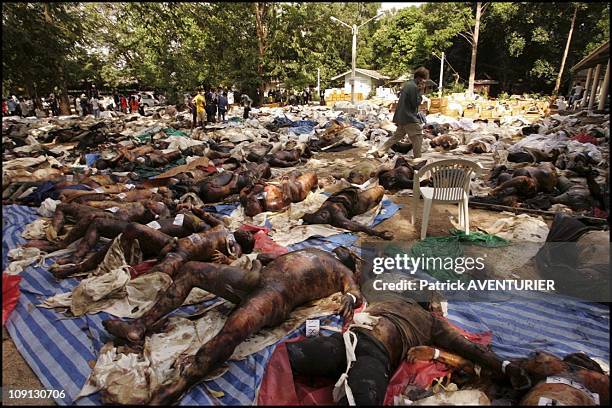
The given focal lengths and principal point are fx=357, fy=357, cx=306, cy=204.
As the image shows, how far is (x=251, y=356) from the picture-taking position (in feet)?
8.71

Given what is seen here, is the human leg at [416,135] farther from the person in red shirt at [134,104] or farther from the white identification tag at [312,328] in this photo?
the person in red shirt at [134,104]

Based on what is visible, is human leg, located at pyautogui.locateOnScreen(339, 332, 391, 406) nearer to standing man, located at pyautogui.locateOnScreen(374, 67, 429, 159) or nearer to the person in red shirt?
standing man, located at pyautogui.locateOnScreen(374, 67, 429, 159)

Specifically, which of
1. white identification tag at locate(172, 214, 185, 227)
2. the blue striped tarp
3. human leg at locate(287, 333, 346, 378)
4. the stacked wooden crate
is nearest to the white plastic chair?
the blue striped tarp

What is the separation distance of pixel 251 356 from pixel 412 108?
703 cm

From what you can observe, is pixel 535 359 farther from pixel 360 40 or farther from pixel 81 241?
pixel 360 40

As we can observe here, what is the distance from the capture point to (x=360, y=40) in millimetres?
41406

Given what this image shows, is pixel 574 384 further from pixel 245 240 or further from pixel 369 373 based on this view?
pixel 245 240

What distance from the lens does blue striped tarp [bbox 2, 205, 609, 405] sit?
247 cm

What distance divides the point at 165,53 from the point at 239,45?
23.8 feet

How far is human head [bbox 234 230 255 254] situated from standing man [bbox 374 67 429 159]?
5593mm

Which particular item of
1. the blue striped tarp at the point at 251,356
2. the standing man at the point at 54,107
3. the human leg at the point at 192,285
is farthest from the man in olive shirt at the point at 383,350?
the standing man at the point at 54,107

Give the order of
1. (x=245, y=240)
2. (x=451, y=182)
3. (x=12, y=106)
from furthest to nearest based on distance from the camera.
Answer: (x=12, y=106)
(x=451, y=182)
(x=245, y=240)

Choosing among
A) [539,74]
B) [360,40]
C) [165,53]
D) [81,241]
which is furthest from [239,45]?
[81,241]

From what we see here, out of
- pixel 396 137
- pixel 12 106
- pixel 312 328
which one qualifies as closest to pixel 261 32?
pixel 12 106
